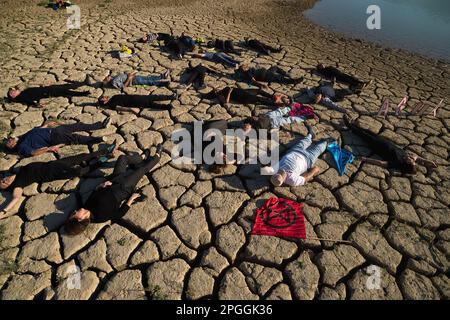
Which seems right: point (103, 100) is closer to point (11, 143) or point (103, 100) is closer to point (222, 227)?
point (11, 143)

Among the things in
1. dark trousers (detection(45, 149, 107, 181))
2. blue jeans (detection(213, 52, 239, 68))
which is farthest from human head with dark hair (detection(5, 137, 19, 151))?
blue jeans (detection(213, 52, 239, 68))

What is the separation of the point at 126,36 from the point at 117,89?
3.25 m

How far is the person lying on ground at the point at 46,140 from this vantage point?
163 inches

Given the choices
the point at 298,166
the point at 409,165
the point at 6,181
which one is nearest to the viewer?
the point at 6,181

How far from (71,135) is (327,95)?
473cm

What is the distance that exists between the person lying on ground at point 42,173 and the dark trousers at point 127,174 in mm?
468

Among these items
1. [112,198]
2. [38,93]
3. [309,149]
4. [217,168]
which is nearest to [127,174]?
[112,198]

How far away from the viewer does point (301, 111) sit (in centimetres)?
530

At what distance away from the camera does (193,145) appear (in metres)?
4.50

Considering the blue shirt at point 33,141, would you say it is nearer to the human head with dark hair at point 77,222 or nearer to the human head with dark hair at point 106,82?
the human head with dark hair at point 77,222

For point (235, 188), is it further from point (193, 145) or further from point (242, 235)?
point (193, 145)

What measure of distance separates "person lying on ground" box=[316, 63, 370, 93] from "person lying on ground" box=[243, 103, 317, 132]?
1531 mm
